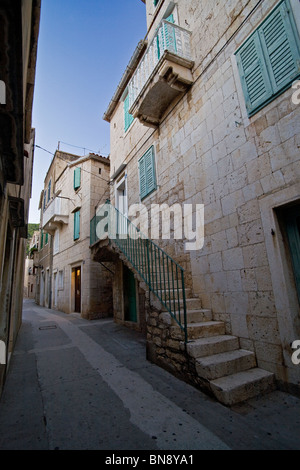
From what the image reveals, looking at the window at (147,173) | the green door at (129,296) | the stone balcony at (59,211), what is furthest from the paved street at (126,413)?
the stone balcony at (59,211)

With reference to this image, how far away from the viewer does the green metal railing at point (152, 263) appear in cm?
380

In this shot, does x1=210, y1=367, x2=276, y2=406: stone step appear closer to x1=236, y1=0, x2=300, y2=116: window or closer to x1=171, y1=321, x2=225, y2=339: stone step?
x1=171, y1=321, x2=225, y2=339: stone step

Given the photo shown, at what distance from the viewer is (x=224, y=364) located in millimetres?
2900

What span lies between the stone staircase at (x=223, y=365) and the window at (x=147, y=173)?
393 centimetres

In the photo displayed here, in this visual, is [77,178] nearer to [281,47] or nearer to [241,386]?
[281,47]

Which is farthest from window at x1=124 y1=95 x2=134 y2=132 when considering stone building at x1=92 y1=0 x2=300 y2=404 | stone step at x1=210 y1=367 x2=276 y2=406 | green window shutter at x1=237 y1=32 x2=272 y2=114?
stone step at x1=210 y1=367 x2=276 y2=406

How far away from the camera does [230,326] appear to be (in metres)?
3.69

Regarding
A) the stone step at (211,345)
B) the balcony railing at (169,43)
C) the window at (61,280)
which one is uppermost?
the balcony railing at (169,43)

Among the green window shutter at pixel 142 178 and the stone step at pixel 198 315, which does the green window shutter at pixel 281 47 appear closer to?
the stone step at pixel 198 315

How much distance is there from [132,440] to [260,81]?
4.76 meters

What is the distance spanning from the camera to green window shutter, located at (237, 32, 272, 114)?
3.33 meters

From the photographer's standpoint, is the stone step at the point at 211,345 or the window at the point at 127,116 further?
the window at the point at 127,116

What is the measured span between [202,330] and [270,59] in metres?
4.21

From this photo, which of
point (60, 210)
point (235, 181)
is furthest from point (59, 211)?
point (235, 181)
